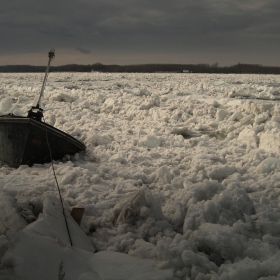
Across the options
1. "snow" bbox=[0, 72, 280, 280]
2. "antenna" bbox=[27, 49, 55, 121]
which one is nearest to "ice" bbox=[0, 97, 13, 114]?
"snow" bbox=[0, 72, 280, 280]

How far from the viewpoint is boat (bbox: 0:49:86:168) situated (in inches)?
208

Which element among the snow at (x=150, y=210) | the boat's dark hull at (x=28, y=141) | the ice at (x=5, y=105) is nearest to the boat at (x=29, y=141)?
the boat's dark hull at (x=28, y=141)

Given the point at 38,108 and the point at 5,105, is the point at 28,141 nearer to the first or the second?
the point at 38,108

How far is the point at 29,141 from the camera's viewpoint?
17.5 feet

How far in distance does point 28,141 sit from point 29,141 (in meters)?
0.02

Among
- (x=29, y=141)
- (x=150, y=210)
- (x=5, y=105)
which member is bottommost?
(x=150, y=210)

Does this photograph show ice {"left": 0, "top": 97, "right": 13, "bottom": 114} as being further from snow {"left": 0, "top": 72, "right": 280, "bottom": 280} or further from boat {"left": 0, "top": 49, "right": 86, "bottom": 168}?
boat {"left": 0, "top": 49, "right": 86, "bottom": 168}

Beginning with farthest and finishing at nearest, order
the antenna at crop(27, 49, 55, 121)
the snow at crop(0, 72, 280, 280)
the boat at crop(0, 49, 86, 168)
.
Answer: the antenna at crop(27, 49, 55, 121)
the boat at crop(0, 49, 86, 168)
the snow at crop(0, 72, 280, 280)

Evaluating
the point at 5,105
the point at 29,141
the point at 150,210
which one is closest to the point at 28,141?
the point at 29,141

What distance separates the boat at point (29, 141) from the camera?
527 centimetres

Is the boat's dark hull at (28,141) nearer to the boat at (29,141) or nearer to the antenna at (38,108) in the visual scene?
the boat at (29,141)

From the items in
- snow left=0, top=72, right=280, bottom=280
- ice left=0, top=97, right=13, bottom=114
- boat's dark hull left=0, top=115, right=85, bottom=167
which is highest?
ice left=0, top=97, right=13, bottom=114

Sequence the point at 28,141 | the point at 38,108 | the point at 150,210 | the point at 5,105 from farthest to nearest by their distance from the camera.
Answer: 1. the point at 5,105
2. the point at 38,108
3. the point at 28,141
4. the point at 150,210

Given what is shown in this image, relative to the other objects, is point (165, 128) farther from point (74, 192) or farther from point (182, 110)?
point (74, 192)
